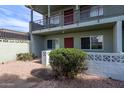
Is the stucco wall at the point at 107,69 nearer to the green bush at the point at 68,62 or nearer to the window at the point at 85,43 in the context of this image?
the green bush at the point at 68,62

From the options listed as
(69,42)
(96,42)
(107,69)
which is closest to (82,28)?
(96,42)

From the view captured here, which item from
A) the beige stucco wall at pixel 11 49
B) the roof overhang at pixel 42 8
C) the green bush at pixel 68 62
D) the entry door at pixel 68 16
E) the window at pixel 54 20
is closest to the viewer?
the green bush at pixel 68 62

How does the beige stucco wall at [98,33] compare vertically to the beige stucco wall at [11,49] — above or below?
above

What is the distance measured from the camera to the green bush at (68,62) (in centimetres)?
564

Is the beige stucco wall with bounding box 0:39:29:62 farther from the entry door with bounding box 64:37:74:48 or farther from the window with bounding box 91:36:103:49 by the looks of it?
the window with bounding box 91:36:103:49

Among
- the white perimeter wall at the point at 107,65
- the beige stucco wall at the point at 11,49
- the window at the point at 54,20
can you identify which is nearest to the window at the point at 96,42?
the white perimeter wall at the point at 107,65

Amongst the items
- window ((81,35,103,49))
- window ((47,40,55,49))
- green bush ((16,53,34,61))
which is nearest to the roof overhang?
window ((47,40,55,49))

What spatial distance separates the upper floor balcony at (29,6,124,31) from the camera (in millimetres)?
10476

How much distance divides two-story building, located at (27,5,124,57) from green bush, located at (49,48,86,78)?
145 inches

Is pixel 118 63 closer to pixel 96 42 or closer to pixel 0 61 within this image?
pixel 96 42

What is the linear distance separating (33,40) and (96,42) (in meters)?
7.20

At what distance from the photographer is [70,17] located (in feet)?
42.0

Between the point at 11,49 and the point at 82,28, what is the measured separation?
7133 millimetres
